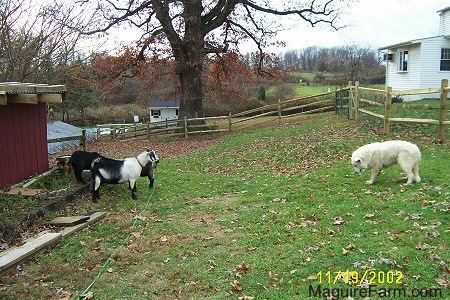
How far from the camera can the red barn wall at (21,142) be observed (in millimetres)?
8289

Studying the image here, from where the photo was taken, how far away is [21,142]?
8.94 m

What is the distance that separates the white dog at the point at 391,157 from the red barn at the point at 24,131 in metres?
6.75

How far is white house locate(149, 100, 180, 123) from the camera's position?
50000mm

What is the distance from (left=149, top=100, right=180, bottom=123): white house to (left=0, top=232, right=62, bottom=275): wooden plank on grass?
4465 centimetres

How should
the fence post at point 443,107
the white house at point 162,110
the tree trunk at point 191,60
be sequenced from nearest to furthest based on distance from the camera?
the fence post at point 443,107
the tree trunk at point 191,60
the white house at point 162,110

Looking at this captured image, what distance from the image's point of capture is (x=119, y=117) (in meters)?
50.5

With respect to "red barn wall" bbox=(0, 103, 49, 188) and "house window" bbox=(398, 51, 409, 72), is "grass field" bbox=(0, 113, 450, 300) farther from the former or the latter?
"house window" bbox=(398, 51, 409, 72)

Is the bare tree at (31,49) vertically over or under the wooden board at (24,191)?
over

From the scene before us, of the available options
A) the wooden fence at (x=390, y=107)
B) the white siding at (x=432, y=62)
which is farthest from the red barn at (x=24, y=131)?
the white siding at (x=432, y=62)

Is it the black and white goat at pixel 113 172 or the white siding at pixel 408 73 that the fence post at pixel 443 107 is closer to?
the black and white goat at pixel 113 172

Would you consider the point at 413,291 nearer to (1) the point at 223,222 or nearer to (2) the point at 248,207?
(1) the point at 223,222
